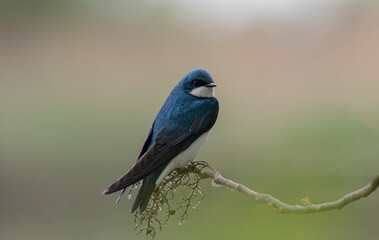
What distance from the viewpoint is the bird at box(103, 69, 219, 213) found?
1.50m

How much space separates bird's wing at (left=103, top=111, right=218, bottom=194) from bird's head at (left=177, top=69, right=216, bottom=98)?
67 mm

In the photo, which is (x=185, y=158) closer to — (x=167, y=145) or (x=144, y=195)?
(x=167, y=145)

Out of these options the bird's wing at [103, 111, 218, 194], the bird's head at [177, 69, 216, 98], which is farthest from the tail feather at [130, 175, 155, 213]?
the bird's head at [177, 69, 216, 98]

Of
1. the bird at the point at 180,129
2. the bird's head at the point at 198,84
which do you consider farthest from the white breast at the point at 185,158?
the bird's head at the point at 198,84

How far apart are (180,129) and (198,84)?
0.18 metres

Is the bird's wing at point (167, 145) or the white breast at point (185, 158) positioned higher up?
the bird's wing at point (167, 145)

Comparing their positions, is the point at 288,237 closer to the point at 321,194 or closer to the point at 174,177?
the point at 321,194

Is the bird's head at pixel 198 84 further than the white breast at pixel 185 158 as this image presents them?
Yes

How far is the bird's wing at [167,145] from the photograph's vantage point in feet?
4.61

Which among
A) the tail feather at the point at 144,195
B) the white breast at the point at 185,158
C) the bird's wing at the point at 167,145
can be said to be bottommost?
the white breast at the point at 185,158

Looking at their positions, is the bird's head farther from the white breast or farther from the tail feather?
the tail feather

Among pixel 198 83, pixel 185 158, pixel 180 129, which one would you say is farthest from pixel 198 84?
pixel 185 158

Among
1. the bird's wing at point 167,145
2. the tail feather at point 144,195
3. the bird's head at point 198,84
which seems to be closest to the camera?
the tail feather at point 144,195

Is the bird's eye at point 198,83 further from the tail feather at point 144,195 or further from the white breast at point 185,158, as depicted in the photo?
the tail feather at point 144,195
